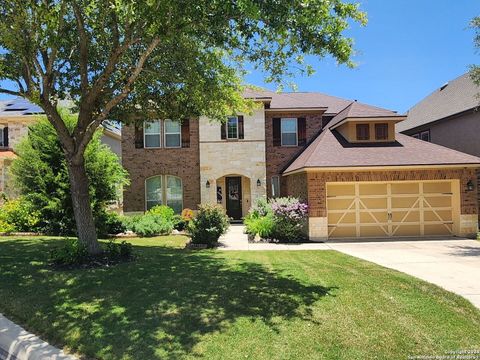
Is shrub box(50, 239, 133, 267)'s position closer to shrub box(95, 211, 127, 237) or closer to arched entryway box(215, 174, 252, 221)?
shrub box(95, 211, 127, 237)

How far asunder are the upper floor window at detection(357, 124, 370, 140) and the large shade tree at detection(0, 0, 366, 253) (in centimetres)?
805

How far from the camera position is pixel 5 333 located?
5191 mm

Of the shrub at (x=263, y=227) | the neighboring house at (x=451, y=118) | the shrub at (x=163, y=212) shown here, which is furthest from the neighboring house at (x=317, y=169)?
the neighboring house at (x=451, y=118)

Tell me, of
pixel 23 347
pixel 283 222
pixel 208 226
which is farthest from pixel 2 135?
pixel 23 347

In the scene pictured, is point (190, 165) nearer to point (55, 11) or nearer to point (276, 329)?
point (55, 11)

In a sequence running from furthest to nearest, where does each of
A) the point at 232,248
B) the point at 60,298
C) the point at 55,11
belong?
the point at 232,248
the point at 55,11
the point at 60,298

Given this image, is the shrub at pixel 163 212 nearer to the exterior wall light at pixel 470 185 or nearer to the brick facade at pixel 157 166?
the brick facade at pixel 157 166

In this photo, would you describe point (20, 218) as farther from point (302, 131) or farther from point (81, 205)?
point (302, 131)

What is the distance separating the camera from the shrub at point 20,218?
14969 mm

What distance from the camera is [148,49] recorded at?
7719mm

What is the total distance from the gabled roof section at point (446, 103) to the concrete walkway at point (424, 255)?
30.6 ft

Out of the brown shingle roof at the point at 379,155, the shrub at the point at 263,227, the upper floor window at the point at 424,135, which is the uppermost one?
the upper floor window at the point at 424,135

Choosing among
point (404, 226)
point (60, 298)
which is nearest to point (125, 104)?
point (60, 298)

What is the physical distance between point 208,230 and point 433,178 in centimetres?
957
